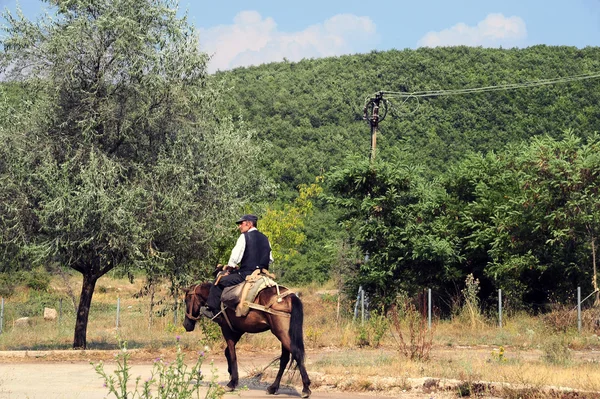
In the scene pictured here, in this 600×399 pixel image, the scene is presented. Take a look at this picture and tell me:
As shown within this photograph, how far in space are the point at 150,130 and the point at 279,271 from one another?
27868 millimetres

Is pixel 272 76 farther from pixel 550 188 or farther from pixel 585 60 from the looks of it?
pixel 550 188

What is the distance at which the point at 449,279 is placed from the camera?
30281 mm

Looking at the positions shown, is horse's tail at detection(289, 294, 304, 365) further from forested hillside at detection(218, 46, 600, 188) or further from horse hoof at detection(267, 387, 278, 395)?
forested hillside at detection(218, 46, 600, 188)

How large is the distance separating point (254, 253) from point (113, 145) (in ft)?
27.8

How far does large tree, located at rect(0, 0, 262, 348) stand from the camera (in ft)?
64.3

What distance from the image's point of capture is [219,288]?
14031mm

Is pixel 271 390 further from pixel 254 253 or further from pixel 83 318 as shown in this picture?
pixel 83 318

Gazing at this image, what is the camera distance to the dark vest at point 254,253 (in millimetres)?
13664

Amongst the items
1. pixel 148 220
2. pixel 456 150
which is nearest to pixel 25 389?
pixel 148 220

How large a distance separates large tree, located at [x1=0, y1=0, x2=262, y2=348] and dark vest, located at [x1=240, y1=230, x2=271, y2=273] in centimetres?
637

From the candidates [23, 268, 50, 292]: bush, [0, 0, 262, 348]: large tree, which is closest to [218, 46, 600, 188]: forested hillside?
[23, 268, 50, 292]: bush

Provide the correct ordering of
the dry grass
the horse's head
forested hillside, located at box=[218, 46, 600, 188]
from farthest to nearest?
forested hillside, located at box=[218, 46, 600, 188] < the horse's head < the dry grass

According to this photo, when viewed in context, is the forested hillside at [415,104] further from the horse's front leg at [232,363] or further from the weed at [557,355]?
the horse's front leg at [232,363]

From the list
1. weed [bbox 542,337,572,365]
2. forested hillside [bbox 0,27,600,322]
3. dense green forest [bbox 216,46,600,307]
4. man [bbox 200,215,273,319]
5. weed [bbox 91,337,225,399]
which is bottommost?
weed [bbox 542,337,572,365]
